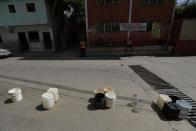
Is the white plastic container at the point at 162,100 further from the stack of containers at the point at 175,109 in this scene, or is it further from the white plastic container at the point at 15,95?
the white plastic container at the point at 15,95

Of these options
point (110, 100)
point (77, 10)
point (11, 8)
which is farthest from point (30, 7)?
point (110, 100)

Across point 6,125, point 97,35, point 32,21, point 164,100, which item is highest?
point 32,21

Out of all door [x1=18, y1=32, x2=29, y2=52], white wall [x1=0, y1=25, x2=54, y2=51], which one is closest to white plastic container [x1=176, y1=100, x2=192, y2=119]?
white wall [x1=0, y1=25, x2=54, y2=51]

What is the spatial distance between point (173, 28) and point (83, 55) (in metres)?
10.5

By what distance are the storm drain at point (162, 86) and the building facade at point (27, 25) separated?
12552 millimetres

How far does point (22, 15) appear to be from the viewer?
59.5ft

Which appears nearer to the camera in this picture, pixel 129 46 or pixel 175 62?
pixel 175 62

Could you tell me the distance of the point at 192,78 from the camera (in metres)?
9.80

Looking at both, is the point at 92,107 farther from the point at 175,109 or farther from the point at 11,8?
the point at 11,8

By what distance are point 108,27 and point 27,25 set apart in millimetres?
9708

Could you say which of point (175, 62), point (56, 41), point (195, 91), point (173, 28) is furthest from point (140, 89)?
point (56, 41)

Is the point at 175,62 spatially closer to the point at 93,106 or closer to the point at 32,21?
the point at 93,106

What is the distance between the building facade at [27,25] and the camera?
17.9 m

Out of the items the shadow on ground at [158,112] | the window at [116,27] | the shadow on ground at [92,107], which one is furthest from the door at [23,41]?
the shadow on ground at [158,112]
